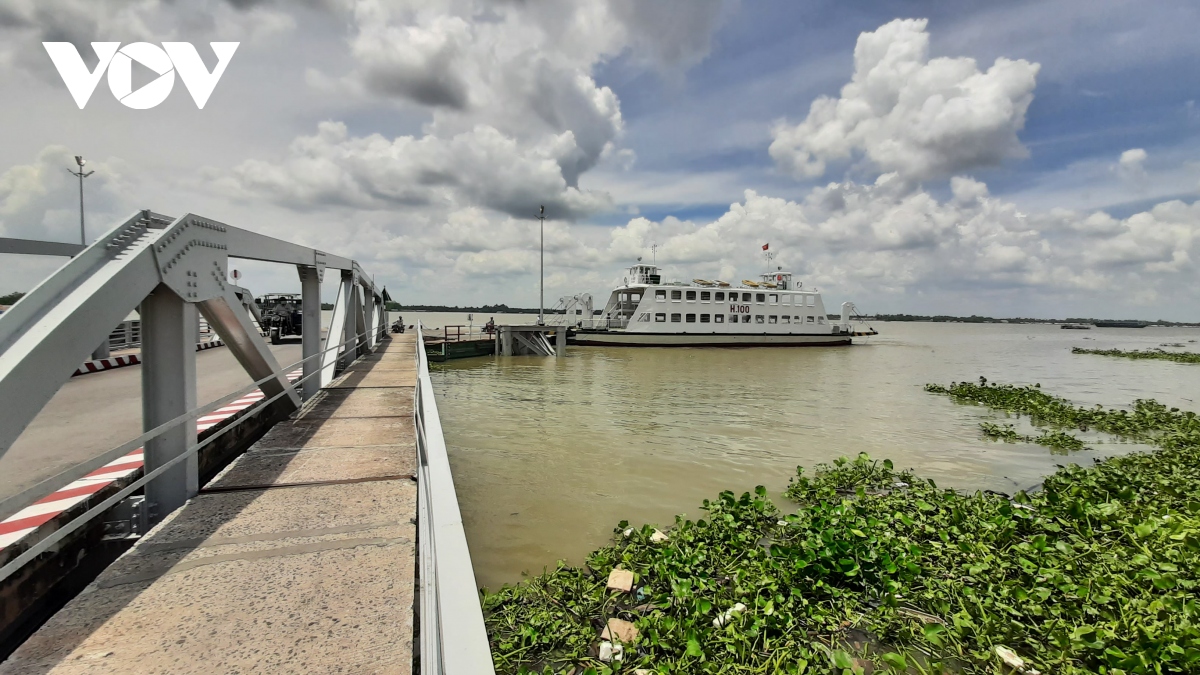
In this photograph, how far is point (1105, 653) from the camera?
296 cm

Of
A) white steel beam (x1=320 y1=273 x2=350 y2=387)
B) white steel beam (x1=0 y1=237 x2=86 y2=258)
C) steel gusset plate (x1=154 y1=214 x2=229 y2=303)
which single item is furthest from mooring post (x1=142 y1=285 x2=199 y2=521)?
white steel beam (x1=0 y1=237 x2=86 y2=258)

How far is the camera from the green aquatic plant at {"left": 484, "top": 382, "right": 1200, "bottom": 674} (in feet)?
10.5

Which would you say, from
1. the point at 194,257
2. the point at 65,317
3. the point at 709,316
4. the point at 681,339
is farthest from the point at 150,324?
the point at 709,316

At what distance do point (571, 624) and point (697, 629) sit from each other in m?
0.92

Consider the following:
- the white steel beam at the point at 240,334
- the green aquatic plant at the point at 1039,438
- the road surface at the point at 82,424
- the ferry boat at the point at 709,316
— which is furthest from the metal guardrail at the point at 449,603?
the ferry boat at the point at 709,316

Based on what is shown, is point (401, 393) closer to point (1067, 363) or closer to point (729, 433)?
point (729, 433)

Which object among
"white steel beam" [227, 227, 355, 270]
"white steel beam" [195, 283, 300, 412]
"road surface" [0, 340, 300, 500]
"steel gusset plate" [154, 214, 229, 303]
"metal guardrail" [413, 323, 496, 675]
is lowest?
"road surface" [0, 340, 300, 500]

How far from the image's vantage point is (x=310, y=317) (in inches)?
302

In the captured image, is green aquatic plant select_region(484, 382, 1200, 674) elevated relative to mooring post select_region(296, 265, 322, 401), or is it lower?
lower

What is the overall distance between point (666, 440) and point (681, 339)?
2827cm

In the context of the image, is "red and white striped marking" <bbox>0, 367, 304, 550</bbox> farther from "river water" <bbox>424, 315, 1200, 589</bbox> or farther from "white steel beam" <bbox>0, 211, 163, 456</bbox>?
"river water" <bbox>424, 315, 1200, 589</bbox>

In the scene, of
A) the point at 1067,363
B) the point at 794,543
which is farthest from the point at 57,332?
the point at 1067,363

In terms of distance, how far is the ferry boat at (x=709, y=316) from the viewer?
3781 cm

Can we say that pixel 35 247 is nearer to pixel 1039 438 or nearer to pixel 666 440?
pixel 666 440
